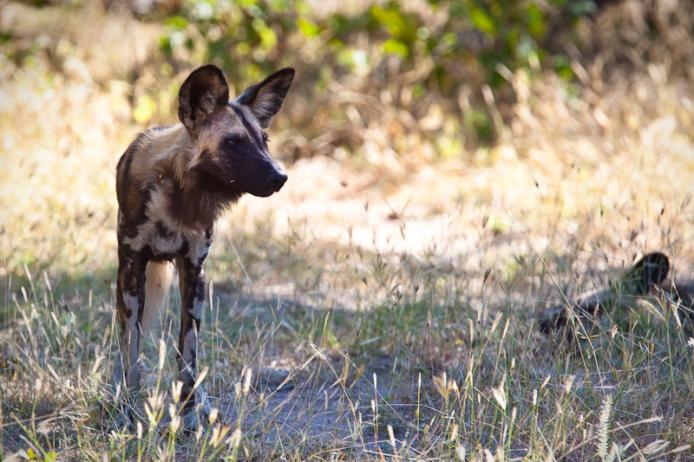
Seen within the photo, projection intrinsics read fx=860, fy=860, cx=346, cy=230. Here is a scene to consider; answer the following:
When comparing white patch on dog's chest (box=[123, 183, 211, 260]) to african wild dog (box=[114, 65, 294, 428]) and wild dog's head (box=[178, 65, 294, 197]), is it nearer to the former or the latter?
african wild dog (box=[114, 65, 294, 428])

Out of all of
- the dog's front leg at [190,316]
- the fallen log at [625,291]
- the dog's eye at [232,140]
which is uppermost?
the dog's eye at [232,140]

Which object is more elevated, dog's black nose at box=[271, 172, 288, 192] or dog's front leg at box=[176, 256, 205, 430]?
dog's black nose at box=[271, 172, 288, 192]

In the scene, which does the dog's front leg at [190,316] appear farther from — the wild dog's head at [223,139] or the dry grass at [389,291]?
the wild dog's head at [223,139]

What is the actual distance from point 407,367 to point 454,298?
55 centimetres

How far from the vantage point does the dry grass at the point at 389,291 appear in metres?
2.69

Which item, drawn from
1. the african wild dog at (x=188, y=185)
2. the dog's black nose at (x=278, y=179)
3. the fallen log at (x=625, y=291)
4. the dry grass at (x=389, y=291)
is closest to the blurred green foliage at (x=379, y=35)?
the dry grass at (x=389, y=291)

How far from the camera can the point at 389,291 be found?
3234mm

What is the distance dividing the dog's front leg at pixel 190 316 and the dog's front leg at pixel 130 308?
14 cm

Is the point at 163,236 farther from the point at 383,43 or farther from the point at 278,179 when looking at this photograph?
the point at 383,43

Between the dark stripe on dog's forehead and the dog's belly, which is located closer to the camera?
the dark stripe on dog's forehead

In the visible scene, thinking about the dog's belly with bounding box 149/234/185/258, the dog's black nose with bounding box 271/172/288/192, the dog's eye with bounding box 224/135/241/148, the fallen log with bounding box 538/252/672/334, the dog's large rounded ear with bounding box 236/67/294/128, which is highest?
the dog's large rounded ear with bounding box 236/67/294/128

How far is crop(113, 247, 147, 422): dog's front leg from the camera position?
118 inches

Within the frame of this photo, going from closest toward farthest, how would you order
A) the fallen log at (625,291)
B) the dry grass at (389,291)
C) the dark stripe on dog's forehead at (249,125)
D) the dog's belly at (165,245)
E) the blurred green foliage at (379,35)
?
the dry grass at (389,291)
the dark stripe on dog's forehead at (249,125)
the dog's belly at (165,245)
the fallen log at (625,291)
the blurred green foliage at (379,35)

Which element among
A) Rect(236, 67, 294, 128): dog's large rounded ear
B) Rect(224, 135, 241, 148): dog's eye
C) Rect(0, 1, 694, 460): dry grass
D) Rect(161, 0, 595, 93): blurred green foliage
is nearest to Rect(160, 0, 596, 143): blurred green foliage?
Rect(161, 0, 595, 93): blurred green foliage
